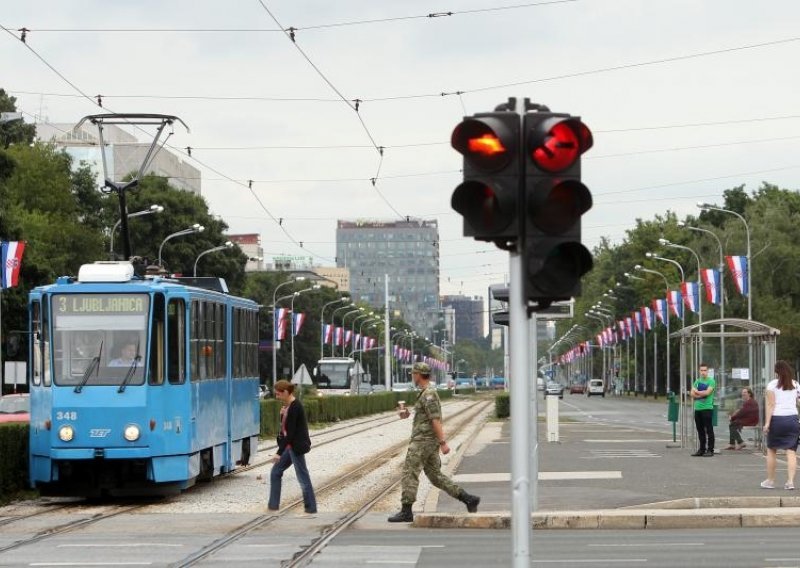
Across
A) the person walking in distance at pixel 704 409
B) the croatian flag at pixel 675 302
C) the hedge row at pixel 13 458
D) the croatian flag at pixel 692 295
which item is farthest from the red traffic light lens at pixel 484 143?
the croatian flag at pixel 675 302

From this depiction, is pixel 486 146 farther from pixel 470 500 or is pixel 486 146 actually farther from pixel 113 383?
pixel 113 383

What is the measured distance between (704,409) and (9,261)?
19185 mm

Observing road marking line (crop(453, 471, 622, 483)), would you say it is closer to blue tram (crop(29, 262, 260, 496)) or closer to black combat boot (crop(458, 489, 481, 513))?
blue tram (crop(29, 262, 260, 496))

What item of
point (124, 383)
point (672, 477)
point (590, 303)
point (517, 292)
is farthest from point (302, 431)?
point (590, 303)

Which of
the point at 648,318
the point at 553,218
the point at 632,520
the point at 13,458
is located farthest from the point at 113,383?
the point at 648,318

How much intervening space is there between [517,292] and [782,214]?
3674 inches

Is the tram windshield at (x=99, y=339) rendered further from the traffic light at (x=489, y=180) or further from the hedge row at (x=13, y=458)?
the traffic light at (x=489, y=180)

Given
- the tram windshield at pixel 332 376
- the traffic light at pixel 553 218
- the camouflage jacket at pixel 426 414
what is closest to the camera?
the traffic light at pixel 553 218

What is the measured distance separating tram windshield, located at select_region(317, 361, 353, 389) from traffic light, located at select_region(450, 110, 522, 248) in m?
91.0

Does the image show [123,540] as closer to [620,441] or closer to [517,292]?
[517,292]

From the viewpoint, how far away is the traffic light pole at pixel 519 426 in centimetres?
882

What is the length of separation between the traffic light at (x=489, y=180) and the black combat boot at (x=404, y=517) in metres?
9.84

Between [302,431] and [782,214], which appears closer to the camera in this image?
[302,431]

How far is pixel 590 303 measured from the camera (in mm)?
174000
